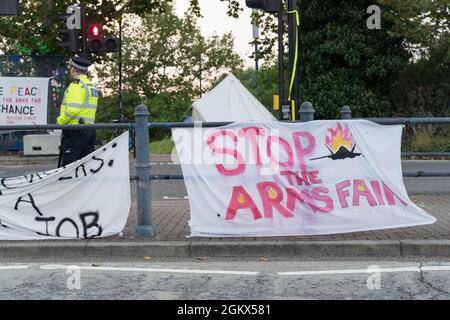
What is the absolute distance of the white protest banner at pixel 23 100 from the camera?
17.6 meters

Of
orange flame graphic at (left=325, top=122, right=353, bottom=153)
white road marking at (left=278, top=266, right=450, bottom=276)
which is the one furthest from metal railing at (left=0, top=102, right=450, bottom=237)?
white road marking at (left=278, top=266, right=450, bottom=276)

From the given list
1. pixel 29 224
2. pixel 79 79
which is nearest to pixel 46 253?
pixel 29 224

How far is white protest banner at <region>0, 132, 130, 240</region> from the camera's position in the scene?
6.61 meters

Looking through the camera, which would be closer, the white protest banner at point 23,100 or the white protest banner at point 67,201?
the white protest banner at point 67,201

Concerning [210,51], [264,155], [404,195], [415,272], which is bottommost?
[415,272]

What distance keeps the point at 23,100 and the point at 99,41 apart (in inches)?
181

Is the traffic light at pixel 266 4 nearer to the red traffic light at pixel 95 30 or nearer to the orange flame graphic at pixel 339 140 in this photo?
the orange flame graphic at pixel 339 140

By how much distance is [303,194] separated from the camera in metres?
6.55

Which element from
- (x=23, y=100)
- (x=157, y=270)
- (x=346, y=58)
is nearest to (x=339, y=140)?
(x=157, y=270)

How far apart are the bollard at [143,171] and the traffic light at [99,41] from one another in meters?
8.06

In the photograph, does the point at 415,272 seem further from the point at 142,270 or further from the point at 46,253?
the point at 46,253

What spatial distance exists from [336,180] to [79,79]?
3394 millimetres

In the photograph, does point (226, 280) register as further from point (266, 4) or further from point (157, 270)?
point (266, 4)

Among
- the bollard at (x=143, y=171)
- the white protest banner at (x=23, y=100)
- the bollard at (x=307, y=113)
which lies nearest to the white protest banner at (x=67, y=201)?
the bollard at (x=143, y=171)
